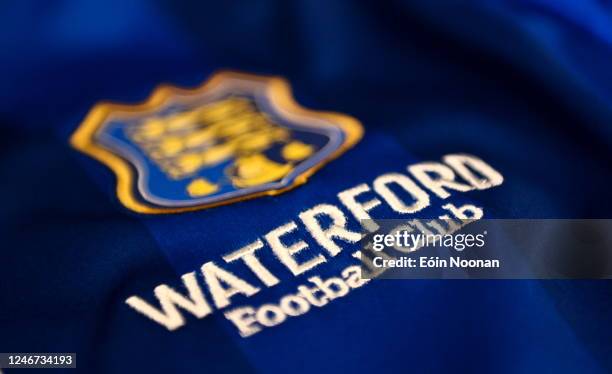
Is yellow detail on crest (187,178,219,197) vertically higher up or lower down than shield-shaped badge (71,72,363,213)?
lower down

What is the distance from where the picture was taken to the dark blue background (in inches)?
16.2

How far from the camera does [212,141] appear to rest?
570 mm

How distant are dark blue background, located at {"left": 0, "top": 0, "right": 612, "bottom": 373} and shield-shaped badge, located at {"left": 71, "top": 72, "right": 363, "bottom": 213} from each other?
0.05 feet

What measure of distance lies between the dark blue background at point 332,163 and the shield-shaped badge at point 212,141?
0.02 m

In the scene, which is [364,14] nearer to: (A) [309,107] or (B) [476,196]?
(A) [309,107]

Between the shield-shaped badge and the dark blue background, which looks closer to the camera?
the dark blue background

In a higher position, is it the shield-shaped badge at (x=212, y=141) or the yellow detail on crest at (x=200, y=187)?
the shield-shaped badge at (x=212, y=141)

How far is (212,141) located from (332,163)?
10cm

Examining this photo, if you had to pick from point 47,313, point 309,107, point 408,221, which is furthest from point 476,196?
point 47,313

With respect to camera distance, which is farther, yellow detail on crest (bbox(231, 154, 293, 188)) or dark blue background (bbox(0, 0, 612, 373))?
yellow detail on crest (bbox(231, 154, 293, 188))

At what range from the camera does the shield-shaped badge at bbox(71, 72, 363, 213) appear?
0.52 metres

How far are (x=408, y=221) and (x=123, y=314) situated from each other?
0.19 m

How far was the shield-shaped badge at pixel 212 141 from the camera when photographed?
515 millimetres

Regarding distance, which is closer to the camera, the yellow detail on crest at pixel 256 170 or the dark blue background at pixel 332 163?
the dark blue background at pixel 332 163
